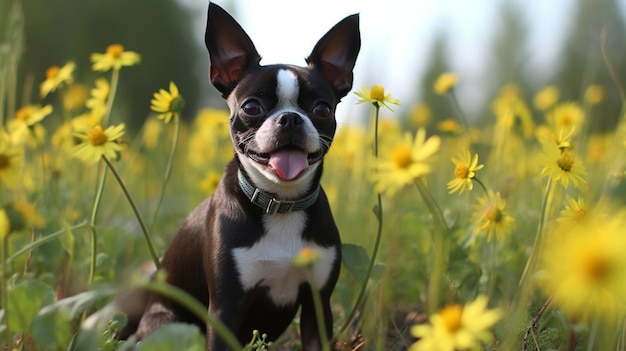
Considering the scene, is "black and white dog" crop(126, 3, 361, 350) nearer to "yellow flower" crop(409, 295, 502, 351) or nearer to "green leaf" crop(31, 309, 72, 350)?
"green leaf" crop(31, 309, 72, 350)

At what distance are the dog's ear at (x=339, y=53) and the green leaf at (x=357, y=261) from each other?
0.53 m

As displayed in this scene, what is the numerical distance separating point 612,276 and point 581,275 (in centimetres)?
4

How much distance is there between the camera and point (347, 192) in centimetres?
421

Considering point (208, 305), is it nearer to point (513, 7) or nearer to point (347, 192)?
point (347, 192)

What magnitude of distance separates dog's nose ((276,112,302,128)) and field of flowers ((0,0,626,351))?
215mm

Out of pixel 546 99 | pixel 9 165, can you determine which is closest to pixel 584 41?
pixel 546 99

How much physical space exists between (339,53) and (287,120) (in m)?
0.45

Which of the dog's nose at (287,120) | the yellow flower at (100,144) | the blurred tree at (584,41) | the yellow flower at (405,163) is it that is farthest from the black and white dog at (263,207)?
the blurred tree at (584,41)

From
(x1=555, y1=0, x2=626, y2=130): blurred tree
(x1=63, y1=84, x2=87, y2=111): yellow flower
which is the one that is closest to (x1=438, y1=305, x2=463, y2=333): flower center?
(x1=63, y1=84, x2=87, y2=111): yellow flower

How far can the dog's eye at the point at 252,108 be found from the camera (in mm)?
2281

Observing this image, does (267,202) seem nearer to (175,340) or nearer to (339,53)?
(339,53)

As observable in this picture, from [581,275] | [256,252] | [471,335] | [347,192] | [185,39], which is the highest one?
[581,275]

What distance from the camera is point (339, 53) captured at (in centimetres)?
250

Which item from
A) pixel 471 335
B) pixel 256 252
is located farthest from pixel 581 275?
pixel 256 252
